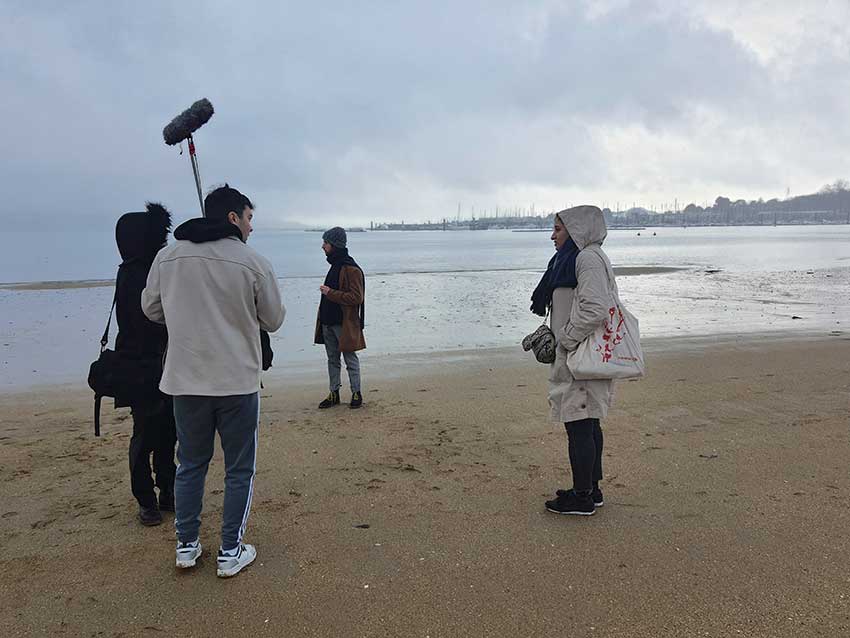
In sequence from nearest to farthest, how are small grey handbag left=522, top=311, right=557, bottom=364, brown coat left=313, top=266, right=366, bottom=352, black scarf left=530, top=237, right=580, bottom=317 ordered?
black scarf left=530, top=237, right=580, bottom=317, small grey handbag left=522, top=311, right=557, bottom=364, brown coat left=313, top=266, right=366, bottom=352

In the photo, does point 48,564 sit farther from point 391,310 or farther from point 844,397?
point 391,310

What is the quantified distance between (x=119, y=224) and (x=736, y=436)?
16.0 feet

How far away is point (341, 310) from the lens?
6074 mm

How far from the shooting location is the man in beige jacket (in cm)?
269

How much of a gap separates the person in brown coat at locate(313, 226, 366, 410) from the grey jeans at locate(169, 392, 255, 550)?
3.08 metres

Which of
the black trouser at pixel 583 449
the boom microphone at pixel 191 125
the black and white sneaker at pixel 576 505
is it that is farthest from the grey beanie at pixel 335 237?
the black and white sneaker at pixel 576 505

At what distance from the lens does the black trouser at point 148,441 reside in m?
3.37

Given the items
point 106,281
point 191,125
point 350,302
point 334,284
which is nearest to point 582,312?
point 191,125

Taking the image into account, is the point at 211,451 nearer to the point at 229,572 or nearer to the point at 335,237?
the point at 229,572

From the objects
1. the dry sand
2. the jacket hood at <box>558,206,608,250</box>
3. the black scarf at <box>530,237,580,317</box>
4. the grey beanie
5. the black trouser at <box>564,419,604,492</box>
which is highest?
the grey beanie

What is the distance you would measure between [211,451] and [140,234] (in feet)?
4.26

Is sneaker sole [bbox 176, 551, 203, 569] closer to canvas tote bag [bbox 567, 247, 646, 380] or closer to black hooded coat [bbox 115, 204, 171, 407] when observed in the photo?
black hooded coat [bbox 115, 204, 171, 407]

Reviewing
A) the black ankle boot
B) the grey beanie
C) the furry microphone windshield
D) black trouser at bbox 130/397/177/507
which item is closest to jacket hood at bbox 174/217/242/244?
black trouser at bbox 130/397/177/507

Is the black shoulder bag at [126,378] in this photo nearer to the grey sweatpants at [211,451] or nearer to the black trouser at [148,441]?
the black trouser at [148,441]
